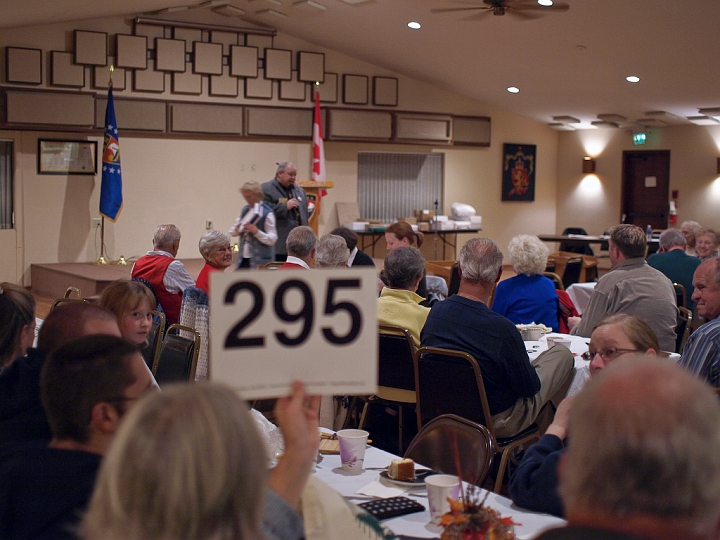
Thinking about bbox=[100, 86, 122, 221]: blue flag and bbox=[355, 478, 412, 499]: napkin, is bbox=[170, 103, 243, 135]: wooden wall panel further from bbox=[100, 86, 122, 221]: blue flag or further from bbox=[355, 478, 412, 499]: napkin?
bbox=[355, 478, 412, 499]: napkin

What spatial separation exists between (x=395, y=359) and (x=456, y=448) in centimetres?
151

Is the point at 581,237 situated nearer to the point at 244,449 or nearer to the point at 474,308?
the point at 474,308

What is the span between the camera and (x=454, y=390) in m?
3.52

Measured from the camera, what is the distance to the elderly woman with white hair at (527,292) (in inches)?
196

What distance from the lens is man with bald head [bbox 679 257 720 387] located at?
329cm

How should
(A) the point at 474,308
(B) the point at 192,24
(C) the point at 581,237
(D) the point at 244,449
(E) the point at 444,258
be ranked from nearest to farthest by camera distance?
(D) the point at 244,449
(A) the point at 474,308
(B) the point at 192,24
(C) the point at 581,237
(E) the point at 444,258

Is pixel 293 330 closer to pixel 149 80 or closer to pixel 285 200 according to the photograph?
pixel 285 200

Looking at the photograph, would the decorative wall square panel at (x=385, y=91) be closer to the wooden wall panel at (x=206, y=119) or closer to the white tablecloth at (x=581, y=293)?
the wooden wall panel at (x=206, y=119)

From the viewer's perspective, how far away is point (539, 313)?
5012 mm

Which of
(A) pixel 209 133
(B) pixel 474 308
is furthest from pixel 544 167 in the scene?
(B) pixel 474 308

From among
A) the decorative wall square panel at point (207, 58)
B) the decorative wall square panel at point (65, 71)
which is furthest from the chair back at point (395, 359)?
the decorative wall square panel at point (207, 58)

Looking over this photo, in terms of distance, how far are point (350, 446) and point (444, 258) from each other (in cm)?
1151

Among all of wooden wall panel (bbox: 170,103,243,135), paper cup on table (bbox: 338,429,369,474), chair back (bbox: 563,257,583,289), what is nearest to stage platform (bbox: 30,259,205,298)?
wooden wall panel (bbox: 170,103,243,135)

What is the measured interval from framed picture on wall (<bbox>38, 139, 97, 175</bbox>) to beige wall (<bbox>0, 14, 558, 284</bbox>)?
0.10 metres
